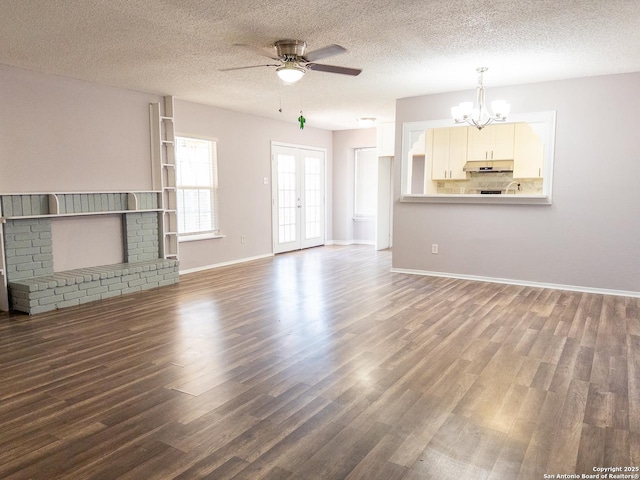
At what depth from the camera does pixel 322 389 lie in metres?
2.77

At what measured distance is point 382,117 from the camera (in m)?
8.03

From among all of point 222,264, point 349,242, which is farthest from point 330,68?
point 349,242

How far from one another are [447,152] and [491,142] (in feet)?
2.44

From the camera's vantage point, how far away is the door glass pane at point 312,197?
9.29 metres

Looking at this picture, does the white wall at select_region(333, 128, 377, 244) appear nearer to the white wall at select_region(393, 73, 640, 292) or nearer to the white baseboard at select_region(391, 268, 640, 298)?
the white baseboard at select_region(391, 268, 640, 298)

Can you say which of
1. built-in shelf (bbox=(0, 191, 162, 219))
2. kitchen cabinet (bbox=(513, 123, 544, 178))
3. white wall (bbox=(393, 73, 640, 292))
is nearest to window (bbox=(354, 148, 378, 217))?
kitchen cabinet (bbox=(513, 123, 544, 178))

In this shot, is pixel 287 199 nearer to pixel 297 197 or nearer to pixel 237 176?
pixel 297 197

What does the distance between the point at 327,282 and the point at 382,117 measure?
3621mm

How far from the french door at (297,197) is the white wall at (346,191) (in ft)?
1.19

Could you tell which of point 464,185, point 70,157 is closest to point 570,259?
point 464,185

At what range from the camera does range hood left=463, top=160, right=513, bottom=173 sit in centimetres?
736

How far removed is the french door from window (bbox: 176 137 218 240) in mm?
1478

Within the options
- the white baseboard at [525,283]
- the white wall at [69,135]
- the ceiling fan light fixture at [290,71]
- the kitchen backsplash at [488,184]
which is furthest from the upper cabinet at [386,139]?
the ceiling fan light fixture at [290,71]

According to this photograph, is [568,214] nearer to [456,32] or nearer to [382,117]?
[456,32]
